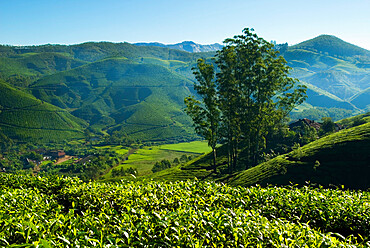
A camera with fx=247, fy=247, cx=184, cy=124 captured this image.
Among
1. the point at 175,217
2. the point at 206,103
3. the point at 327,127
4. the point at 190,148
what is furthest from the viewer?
the point at 190,148

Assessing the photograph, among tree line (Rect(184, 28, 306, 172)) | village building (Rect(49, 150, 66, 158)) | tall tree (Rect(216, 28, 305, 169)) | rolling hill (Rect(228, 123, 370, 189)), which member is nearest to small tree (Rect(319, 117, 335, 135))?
tree line (Rect(184, 28, 306, 172))

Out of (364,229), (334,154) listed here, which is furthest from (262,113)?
(364,229)

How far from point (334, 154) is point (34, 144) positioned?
214 metres

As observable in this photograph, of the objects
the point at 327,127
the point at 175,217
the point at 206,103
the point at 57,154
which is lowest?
the point at 57,154

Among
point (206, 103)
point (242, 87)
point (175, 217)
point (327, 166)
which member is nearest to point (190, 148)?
point (206, 103)

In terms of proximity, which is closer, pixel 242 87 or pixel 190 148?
pixel 242 87

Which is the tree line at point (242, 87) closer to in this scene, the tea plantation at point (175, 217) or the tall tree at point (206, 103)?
the tall tree at point (206, 103)

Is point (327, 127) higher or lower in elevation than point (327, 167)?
higher

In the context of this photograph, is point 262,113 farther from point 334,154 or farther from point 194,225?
point 194,225

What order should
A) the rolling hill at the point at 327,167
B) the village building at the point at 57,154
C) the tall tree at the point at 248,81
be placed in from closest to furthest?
→ the rolling hill at the point at 327,167, the tall tree at the point at 248,81, the village building at the point at 57,154

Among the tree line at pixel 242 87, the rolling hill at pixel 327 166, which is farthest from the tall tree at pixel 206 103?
the rolling hill at pixel 327 166

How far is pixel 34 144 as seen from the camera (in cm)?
19275

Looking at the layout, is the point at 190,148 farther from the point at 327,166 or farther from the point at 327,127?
the point at 327,166

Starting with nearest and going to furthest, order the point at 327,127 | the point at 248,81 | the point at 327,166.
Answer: the point at 327,166 < the point at 248,81 < the point at 327,127
